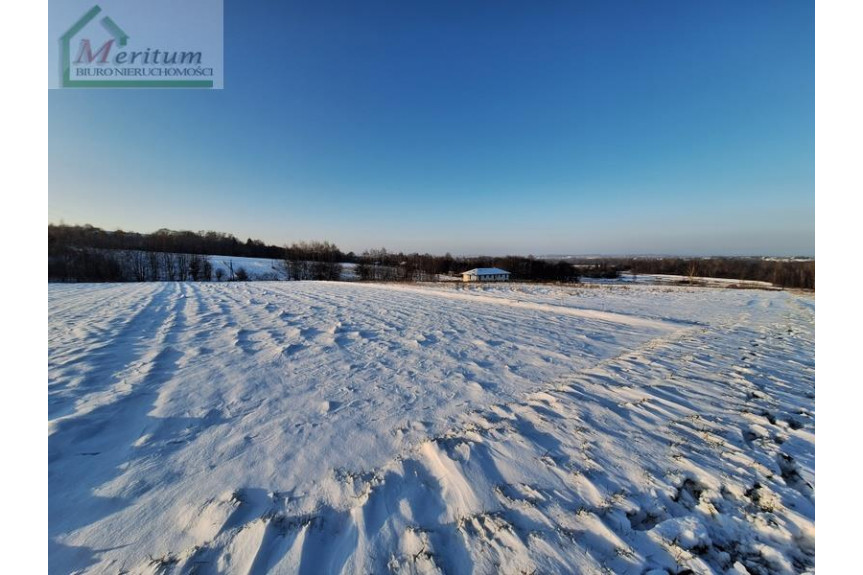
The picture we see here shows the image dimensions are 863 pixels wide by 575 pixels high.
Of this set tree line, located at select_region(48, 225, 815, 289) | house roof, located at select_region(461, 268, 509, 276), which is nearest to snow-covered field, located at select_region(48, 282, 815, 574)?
tree line, located at select_region(48, 225, 815, 289)

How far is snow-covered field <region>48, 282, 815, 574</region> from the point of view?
2.10 m

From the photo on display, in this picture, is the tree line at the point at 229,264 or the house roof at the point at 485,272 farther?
the house roof at the point at 485,272

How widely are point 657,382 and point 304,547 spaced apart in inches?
215

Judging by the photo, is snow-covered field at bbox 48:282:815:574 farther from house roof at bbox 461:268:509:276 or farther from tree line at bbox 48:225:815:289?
house roof at bbox 461:268:509:276

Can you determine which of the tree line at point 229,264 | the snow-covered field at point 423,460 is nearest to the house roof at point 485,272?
the tree line at point 229,264

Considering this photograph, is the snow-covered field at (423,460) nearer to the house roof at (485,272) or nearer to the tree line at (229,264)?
the tree line at (229,264)

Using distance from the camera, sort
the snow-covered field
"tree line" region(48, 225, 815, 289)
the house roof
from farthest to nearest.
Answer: the house roof < "tree line" region(48, 225, 815, 289) < the snow-covered field

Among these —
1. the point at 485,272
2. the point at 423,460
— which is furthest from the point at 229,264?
the point at 423,460

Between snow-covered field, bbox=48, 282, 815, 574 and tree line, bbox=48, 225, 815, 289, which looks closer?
snow-covered field, bbox=48, 282, 815, 574

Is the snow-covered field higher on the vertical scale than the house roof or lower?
lower

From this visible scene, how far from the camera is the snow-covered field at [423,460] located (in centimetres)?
210

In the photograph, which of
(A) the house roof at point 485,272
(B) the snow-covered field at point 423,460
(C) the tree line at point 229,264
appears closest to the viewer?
(B) the snow-covered field at point 423,460
